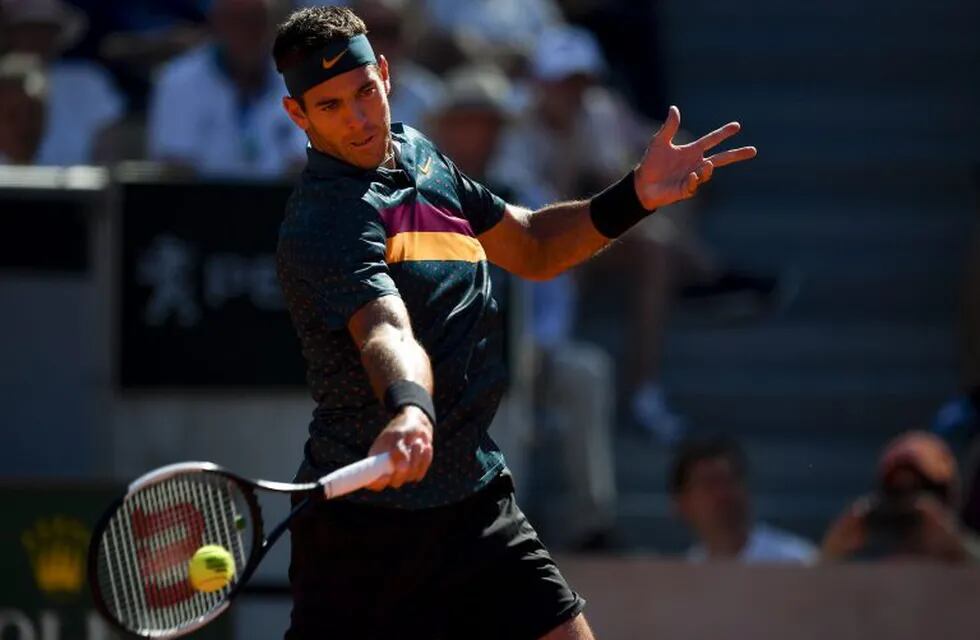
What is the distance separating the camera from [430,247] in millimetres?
4391

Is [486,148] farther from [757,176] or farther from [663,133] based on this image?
[663,133]

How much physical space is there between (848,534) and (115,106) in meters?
3.78

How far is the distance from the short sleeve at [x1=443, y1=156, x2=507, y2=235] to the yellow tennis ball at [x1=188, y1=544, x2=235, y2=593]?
992 mm

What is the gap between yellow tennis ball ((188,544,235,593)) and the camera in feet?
13.5

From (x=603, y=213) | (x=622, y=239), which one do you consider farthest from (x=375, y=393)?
(x=622, y=239)

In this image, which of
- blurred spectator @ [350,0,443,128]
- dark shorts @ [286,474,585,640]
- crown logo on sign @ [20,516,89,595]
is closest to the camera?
dark shorts @ [286,474,585,640]

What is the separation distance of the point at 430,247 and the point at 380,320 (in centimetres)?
33

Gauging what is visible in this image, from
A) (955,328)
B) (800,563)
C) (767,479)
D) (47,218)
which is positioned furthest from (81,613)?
(955,328)

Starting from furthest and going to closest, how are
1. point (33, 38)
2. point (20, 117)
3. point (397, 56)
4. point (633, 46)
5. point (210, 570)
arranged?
point (633, 46)
point (33, 38)
point (397, 56)
point (20, 117)
point (210, 570)

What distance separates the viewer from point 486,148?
8234 millimetres

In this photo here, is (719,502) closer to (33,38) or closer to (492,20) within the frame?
(492,20)

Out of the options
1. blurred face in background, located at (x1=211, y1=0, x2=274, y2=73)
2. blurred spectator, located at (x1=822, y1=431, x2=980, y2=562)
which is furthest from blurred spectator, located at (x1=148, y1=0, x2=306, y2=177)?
blurred spectator, located at (x1=822, y1=431, x2=980, y2=562)

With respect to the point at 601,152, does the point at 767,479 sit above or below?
below

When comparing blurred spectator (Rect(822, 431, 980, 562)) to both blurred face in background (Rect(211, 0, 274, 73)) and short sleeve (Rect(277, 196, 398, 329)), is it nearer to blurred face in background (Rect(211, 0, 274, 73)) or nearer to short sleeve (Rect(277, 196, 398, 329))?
blurred face in background (Rect(211, 0, 274, 73))
